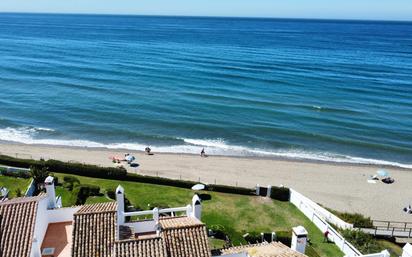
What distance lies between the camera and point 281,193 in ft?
112

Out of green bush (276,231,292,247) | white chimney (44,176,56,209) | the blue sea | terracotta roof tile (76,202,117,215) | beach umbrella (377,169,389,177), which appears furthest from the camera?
the blue sea

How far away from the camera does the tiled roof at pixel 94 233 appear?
54.2ft

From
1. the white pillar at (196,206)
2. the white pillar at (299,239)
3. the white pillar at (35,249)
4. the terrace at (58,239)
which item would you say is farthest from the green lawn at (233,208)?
the white pillar at (35,249)

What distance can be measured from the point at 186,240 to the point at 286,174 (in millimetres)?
26796

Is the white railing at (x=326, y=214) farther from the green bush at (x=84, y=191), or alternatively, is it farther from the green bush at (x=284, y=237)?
the green bush at (x=84, y=191)

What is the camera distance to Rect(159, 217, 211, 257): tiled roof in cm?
1603

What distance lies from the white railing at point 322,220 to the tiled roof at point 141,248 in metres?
13.1

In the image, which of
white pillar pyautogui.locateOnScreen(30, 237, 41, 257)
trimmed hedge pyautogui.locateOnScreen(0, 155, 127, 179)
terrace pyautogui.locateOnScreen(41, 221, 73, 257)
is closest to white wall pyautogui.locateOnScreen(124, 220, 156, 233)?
terrace pyautogui.locateOnScreen(41, 221, 73, 257)

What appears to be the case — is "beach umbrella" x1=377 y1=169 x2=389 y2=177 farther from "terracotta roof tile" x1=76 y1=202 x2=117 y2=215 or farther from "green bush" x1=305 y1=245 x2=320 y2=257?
"terracotta roof tile" x1=76 y1=202 x2=117 y2=215

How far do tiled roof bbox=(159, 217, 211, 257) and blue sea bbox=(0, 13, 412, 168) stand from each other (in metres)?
30.3

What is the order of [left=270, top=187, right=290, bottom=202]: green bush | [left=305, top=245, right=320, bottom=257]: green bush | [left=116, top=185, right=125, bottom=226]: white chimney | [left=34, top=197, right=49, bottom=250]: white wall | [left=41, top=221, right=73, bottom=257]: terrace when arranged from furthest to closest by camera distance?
[left=270, top=187, right=290, bottom=202]: green bush < [left=305, top=245, right=320, bottom=257]: green bush < [left=116, top=185, right=125, bottom=226]: white chimney < [left=41, top=221, right=73, bottom=257]: terrace < [left=34, top=197, right=49, bottom=250]: white wall

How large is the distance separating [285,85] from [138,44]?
59291 millimetres

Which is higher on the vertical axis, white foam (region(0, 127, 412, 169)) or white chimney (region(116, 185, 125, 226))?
white chimney (region(116, 185, 125, 226))

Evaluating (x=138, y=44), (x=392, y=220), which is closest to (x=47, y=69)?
(x=138, y=44)
